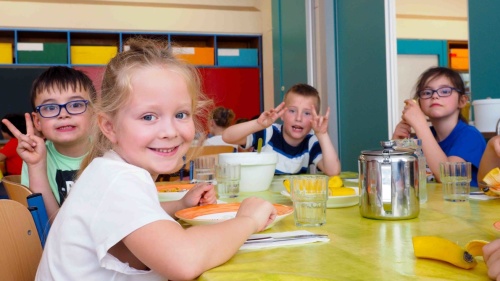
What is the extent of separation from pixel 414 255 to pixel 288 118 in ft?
5.80

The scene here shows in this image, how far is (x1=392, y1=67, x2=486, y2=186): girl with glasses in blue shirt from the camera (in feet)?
6.31

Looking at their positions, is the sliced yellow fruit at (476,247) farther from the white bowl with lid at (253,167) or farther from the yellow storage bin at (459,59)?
the yellow storage bin at (459,59)

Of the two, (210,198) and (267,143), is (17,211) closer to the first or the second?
(210,198)

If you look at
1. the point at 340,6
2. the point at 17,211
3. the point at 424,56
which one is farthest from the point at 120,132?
the point at 340,6

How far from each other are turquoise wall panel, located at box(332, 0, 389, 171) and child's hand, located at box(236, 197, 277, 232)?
3.02 meters

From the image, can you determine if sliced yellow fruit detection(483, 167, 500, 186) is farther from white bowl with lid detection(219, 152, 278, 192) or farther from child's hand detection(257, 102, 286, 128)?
child's hand detection(257, 102, 286, 128)

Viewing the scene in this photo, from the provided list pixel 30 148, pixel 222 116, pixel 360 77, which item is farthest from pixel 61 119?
pixel 360 77

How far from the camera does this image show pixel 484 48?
9.78 feet

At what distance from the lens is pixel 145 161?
0.96 meters

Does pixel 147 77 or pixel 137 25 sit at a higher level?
pixel 137 25

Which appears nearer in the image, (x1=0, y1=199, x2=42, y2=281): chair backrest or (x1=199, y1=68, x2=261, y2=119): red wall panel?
(x1=0, y1=199, x2=42, y2=281): chair backrest

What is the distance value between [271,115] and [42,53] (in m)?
4.29

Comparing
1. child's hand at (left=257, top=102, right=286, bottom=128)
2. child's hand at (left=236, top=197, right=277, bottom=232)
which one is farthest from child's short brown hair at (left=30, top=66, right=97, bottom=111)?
child's hand at (left=236, top=197, right=277, bottom=232)

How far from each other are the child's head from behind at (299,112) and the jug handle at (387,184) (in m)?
1.40
